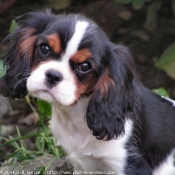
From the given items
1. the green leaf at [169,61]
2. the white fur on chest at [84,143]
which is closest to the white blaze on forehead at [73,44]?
the white fur on chest at [84,143]

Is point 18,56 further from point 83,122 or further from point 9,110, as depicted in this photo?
point 9,110

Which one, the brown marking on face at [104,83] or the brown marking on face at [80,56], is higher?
the brown marking on face at [80,56]

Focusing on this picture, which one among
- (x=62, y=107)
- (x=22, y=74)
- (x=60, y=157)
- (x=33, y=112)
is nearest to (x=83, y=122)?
(x=62, y=107)

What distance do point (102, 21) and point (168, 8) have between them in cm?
63

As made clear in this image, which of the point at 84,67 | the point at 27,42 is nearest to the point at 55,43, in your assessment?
the point at 84,67

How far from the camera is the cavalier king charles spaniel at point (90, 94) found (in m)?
3.03

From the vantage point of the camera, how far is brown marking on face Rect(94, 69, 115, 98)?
3129mm

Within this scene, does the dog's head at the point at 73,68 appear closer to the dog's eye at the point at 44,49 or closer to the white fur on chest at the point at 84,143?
the dog's eye at the point at 44,49

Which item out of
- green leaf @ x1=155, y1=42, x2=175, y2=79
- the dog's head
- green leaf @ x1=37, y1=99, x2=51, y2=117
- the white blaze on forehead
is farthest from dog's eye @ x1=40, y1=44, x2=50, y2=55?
green leaf @ x1=155, y1=42, x2=175, y2=79

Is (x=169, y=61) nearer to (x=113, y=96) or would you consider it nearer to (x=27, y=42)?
(x=113, y=96)

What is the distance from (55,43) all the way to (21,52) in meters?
0.37

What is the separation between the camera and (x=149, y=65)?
5.61 metres

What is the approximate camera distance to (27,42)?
3.30 m

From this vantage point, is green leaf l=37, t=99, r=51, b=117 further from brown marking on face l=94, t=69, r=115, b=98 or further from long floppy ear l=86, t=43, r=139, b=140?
brown marking on face l=94, t=69, r=115, b=98
